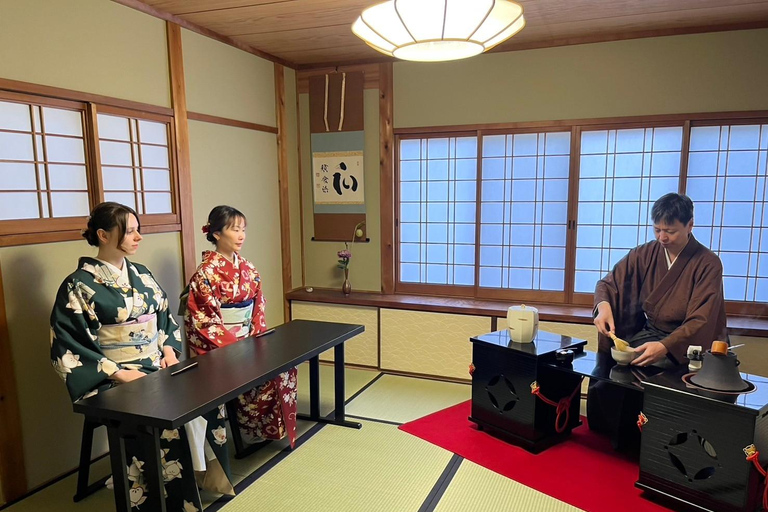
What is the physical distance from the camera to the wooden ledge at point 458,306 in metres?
3.52

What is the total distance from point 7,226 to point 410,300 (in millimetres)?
2790

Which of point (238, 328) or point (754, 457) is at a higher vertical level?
point (238, 328)

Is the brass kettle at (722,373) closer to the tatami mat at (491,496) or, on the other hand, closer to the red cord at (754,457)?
the red cord at (754,457)

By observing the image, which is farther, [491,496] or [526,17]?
[526,17]

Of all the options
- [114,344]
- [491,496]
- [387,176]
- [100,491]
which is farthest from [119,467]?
[387,176]

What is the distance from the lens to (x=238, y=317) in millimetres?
3061

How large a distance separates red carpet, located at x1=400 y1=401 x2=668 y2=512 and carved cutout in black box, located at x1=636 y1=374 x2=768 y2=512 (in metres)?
0.17

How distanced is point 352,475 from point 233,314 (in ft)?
3.72

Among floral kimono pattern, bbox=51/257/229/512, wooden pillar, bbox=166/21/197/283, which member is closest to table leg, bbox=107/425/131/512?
floral kimono pattern, bbox=51/257/229/512

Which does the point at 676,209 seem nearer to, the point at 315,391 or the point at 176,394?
the point at 315,391

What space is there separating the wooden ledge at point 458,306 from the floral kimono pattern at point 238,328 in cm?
133

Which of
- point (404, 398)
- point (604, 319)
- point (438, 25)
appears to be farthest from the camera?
point (404, 398)

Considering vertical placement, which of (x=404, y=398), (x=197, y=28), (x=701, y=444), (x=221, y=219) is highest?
(x=197, y=28)

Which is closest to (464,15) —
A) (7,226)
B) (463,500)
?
(463,500)
